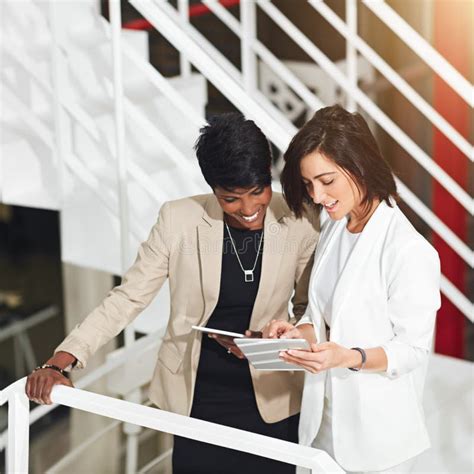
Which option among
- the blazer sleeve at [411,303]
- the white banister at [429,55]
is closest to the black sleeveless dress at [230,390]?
the blazer sleeve at [411,303]

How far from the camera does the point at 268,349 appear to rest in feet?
6.07

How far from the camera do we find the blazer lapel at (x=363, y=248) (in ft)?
6.25

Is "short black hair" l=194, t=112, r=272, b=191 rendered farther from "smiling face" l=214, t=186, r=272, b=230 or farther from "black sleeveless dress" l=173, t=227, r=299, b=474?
"black sleeveless dress" l=173, t=227, r=299, b=474

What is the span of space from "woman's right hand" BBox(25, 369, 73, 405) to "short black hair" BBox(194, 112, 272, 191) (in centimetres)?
51

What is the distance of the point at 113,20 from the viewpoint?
279 centimetres

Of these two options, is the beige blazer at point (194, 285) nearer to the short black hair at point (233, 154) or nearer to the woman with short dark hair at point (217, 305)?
the woman with short dark hair at point (217, 305)

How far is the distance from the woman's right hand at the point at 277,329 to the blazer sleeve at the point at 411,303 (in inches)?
8.3

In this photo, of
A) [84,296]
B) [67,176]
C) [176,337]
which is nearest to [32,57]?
[67,176]

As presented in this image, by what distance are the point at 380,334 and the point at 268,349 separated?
0.25m

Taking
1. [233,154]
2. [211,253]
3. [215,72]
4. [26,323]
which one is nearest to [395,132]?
[215,72]

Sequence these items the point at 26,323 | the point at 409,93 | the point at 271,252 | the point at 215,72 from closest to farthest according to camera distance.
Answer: the point at 271,252, the point at 215,72, the point at 409,93, the point at 26,323

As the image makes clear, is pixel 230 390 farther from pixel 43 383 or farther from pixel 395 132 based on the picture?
pixel 395 132

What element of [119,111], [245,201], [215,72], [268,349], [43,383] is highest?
[215,72]

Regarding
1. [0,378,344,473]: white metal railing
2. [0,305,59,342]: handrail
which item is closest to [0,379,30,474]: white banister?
[0,378,344,473]: white metal railing
